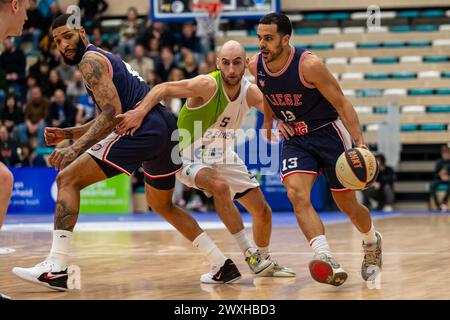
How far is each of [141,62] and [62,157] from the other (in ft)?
41.8

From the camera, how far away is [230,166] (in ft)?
24.7

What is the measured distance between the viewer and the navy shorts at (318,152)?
22.2 ft

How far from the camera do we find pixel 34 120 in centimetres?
1842

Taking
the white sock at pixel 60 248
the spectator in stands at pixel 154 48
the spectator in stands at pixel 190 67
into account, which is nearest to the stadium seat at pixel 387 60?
the spectator in stands at pixel 190 67

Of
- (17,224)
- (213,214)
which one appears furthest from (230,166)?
(213,214)

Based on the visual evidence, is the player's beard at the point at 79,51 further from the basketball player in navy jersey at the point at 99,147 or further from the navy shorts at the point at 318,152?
the navy shorts at the point at 318,152

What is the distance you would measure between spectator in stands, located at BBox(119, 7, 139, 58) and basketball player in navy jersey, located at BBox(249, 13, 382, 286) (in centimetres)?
1310

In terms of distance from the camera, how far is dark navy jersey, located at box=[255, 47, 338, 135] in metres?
6.76

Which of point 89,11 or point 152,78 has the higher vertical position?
point 89,11

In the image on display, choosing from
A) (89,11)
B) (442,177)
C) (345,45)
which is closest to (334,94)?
(442,177)

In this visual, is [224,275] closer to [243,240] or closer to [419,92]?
[243,240]

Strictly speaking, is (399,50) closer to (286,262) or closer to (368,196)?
(368,196)

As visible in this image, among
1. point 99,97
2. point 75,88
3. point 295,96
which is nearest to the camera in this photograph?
point 99,97
